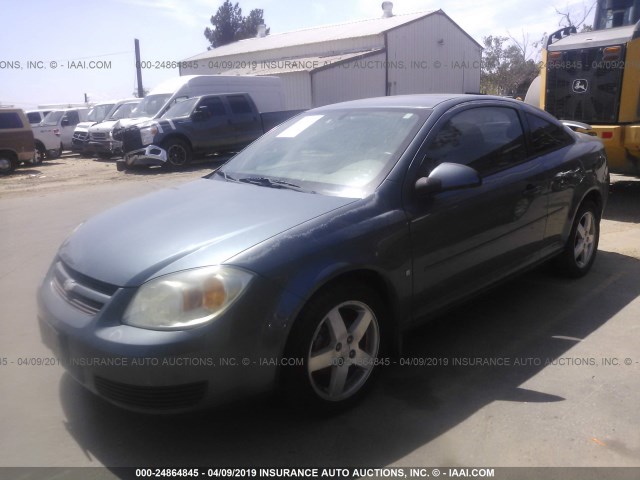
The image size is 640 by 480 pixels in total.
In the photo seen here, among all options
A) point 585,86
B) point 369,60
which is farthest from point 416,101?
point 369,60

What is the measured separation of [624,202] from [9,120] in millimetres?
14332

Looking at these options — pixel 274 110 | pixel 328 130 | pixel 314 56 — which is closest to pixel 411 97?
pixel 328 130

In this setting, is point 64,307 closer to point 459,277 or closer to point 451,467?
point 451,467

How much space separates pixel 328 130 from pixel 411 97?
66 centimetres

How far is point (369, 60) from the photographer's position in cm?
2692

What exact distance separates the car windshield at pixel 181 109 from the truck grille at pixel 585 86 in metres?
9.28

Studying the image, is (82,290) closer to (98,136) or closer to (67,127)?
(98,136)

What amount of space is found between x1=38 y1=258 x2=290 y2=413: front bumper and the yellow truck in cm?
697

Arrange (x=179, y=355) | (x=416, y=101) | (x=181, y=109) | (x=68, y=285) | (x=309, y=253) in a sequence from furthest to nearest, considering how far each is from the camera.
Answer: (x=181, y=109), (x=416, y=101), (x=68, y=285), (x=309, y=253), (x=179, y=355)

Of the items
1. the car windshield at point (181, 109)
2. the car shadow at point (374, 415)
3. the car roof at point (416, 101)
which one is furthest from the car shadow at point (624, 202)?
the car windshield at point (181, 109)

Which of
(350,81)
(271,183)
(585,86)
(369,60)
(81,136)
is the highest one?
(369,60)

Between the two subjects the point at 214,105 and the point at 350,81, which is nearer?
the point at 214,105

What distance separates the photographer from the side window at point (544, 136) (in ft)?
14.2

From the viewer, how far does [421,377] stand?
3377 mm
